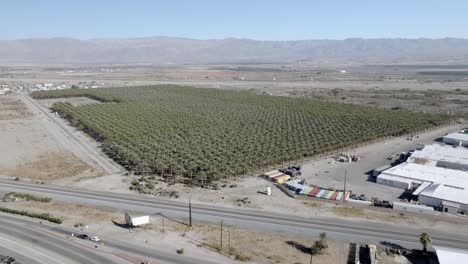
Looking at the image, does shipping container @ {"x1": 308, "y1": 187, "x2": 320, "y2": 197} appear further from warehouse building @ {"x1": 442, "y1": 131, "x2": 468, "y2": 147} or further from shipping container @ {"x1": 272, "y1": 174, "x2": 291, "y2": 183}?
warehouse building @ {"x1": 442, "y1": 131, "x2": 468, "y2": 147}

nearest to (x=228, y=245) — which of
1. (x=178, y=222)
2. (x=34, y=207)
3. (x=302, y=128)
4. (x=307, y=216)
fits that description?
(x=178, y=222)

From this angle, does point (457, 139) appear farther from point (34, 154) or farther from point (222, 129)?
point (34, 154)

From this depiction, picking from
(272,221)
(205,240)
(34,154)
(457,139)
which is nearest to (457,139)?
(457,139)

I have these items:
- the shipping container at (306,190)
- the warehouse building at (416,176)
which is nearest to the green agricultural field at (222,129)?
the shipping container at (306,190)

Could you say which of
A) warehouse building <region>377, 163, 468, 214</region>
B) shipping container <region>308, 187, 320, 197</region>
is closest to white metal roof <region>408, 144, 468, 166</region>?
warehouse building <region>377, 163, 468, 214</region>

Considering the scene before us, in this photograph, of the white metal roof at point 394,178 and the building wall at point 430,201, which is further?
the white metal roof at point 394,178

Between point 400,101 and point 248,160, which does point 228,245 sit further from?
point 400,101

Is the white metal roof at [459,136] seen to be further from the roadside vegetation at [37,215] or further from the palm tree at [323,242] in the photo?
the roadside vegetation at [37,215]
